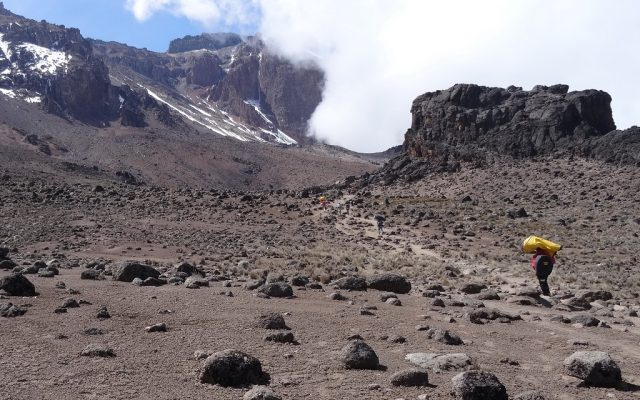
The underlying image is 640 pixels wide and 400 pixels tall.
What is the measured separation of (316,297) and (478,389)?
7.65 meters

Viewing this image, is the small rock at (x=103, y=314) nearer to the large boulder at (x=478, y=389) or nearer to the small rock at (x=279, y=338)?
the small rock at (x=279, y=338)

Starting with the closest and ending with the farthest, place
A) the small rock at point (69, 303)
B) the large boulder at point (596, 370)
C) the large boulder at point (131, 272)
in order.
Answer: the large boulder at point (596, 370) → the small rock at point (69, 303) → the large boulder at point (131, 272)

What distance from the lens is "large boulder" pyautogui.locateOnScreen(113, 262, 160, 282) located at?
14828 millimetres

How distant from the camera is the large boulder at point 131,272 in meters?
14.8

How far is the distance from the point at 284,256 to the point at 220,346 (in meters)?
16.8

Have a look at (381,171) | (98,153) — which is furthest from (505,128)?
(98,153)

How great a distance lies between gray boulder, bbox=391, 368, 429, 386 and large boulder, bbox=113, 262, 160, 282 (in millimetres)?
9545

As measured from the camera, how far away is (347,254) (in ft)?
87.6

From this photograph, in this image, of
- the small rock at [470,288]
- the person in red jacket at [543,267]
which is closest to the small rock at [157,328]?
the small rock at [470,288]

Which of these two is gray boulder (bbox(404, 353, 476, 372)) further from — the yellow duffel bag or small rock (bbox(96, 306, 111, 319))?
the yellow duffel bag

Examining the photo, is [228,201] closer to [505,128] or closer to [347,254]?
[347,254]

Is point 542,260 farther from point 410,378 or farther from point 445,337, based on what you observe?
point 410,378

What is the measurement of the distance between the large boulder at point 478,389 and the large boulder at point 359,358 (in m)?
1.51

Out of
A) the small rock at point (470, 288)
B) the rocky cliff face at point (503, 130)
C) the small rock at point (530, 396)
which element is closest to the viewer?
the small rock at point (530, 396)
